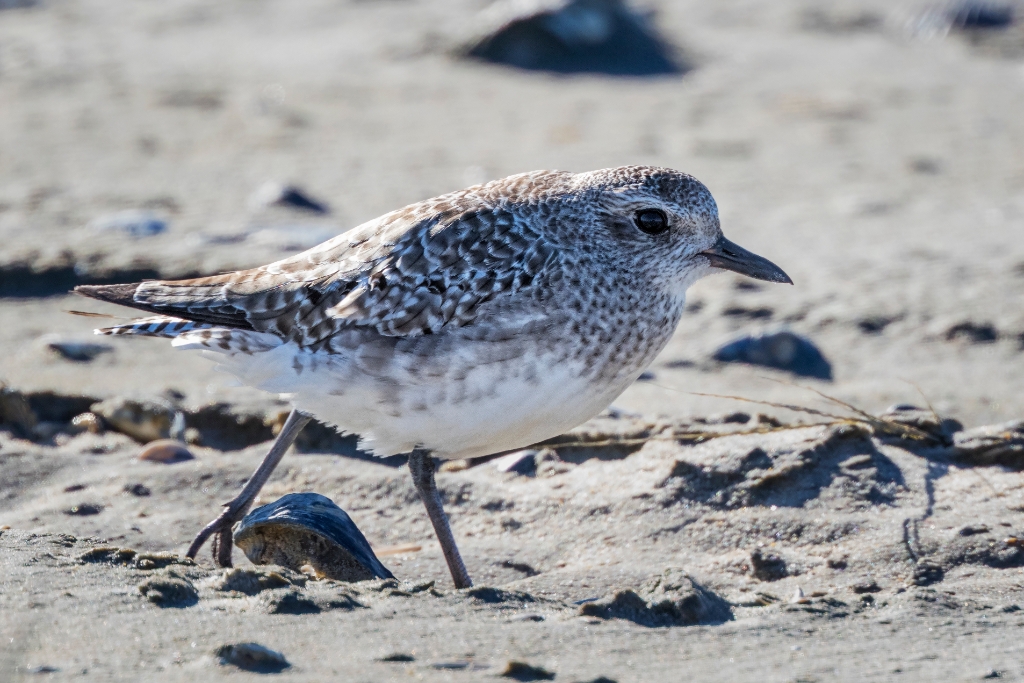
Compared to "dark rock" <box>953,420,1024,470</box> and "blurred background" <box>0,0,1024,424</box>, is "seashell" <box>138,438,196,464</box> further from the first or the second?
"dark rock" <box>953,420,1024,470</box>

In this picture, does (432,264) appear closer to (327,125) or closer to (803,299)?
(803,299)

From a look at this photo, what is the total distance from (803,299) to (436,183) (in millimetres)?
3520

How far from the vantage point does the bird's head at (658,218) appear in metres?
5.05

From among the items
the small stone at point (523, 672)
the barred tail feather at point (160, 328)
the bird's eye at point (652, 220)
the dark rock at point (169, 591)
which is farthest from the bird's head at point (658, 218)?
the dark rock at point (169, 591)

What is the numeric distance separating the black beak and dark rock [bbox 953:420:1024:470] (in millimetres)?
1251

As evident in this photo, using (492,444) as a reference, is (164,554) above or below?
below

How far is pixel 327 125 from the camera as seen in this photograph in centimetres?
1174

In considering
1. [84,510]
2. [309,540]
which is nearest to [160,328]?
[84,510]

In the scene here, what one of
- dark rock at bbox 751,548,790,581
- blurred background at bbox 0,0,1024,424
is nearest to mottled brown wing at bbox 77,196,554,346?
dark rock at bbox 751,548,790,581

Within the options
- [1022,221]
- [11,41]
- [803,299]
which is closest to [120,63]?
[11,41]

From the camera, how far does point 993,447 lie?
5.55 meters

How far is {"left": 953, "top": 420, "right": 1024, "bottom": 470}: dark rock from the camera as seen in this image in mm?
5516

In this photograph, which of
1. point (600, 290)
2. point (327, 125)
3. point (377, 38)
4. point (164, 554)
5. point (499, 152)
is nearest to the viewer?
point (164, 554)

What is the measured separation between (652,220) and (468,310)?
3.22ft
